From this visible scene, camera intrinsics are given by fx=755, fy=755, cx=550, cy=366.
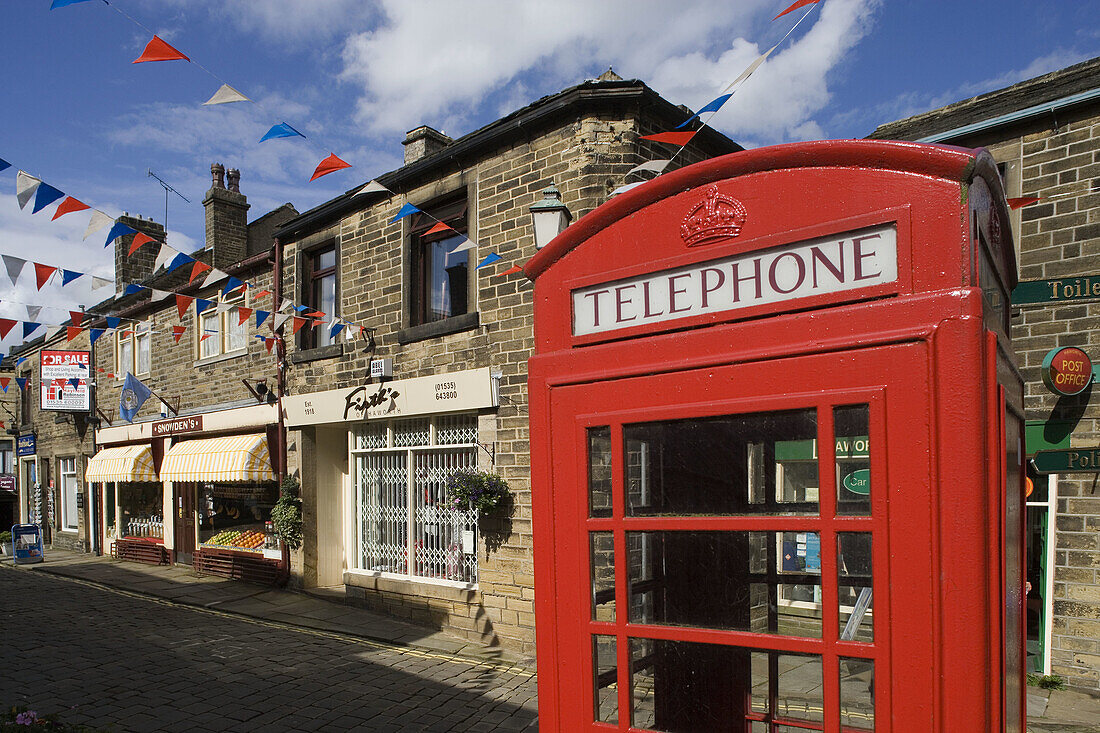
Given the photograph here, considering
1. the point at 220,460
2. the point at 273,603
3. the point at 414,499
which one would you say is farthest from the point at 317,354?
the point at 273,603

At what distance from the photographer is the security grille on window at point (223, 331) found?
14.4m

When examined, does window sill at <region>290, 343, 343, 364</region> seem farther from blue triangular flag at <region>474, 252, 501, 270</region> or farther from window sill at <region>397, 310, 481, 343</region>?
blue triangular flag at <region>474, 252, 501, 270</region>

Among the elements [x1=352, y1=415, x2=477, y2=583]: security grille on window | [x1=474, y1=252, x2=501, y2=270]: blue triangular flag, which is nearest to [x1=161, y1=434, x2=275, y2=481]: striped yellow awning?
[x1=352, y1=415, x2=477, y2=583]: security grille on window

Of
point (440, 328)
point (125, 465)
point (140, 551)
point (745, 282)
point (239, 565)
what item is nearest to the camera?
point (745, 282)

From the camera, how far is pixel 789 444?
2.30 m

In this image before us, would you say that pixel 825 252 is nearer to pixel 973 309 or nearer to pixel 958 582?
pixel 973 309

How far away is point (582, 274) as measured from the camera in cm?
253

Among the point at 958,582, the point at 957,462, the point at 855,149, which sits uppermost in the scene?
the point at 855,149

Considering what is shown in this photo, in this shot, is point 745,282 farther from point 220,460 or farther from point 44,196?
point 220,460

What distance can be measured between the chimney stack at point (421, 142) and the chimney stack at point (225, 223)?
25.1 feet

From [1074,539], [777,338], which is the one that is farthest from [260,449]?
[777,338]

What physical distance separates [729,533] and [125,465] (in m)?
17.7

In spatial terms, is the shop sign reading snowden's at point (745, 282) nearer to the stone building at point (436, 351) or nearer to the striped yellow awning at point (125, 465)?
the stone building at point (436, 351)

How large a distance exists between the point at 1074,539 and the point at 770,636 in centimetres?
662
